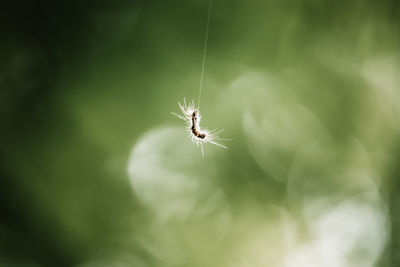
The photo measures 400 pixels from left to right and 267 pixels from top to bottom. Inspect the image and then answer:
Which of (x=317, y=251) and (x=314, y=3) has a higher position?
(x=314, y=3)

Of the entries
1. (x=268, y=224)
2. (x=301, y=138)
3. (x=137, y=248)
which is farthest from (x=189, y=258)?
(x=301, y=138)

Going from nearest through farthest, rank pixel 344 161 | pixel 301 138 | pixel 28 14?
pixel 28 14 → pixel 344 161 → pixel 301 138

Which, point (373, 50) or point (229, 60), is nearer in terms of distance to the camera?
point (229, 60)

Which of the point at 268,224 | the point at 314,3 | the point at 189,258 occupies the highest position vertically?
the point at 314,3

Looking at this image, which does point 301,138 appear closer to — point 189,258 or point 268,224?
point 268,224

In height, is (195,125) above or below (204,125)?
below

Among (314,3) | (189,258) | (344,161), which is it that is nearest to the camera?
(314,3)

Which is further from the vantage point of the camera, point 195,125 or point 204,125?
point 204,125
